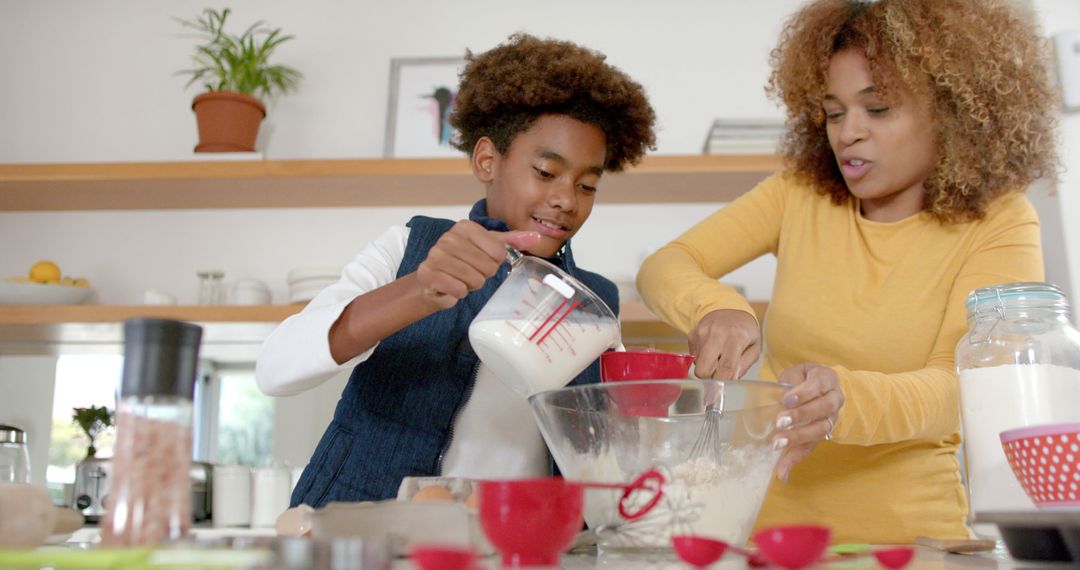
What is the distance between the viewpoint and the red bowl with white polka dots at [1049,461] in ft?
2.29

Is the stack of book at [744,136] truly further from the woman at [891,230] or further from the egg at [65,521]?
the egg at [65,521]

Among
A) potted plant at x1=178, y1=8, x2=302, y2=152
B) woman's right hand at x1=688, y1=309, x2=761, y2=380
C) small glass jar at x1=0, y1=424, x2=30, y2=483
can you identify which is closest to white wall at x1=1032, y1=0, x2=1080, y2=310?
woman's right hand at x1=688, y1=309, x2=761, y2=380

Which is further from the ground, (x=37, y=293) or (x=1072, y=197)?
(x=1072, y=197)

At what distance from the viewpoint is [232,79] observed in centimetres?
242

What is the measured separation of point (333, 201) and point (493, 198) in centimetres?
118

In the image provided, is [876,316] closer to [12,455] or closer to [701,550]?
[701,550]

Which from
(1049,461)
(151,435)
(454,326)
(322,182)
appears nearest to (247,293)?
(322,182)

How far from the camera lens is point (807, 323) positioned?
4.18ft

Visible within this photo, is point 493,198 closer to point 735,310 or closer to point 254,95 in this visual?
point 735,310

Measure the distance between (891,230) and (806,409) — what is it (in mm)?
556

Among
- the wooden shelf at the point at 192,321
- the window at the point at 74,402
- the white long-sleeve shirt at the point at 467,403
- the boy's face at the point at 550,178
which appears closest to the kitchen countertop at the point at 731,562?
the white long-sleeve shirt at the point at 467,403

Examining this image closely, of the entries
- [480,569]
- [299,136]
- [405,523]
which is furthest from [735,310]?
[299,136]

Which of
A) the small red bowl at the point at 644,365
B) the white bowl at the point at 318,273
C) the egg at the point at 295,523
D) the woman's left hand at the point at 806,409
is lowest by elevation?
the egg at the point at 295,523

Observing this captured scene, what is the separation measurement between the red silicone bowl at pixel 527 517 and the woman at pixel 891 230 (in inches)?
22.2
